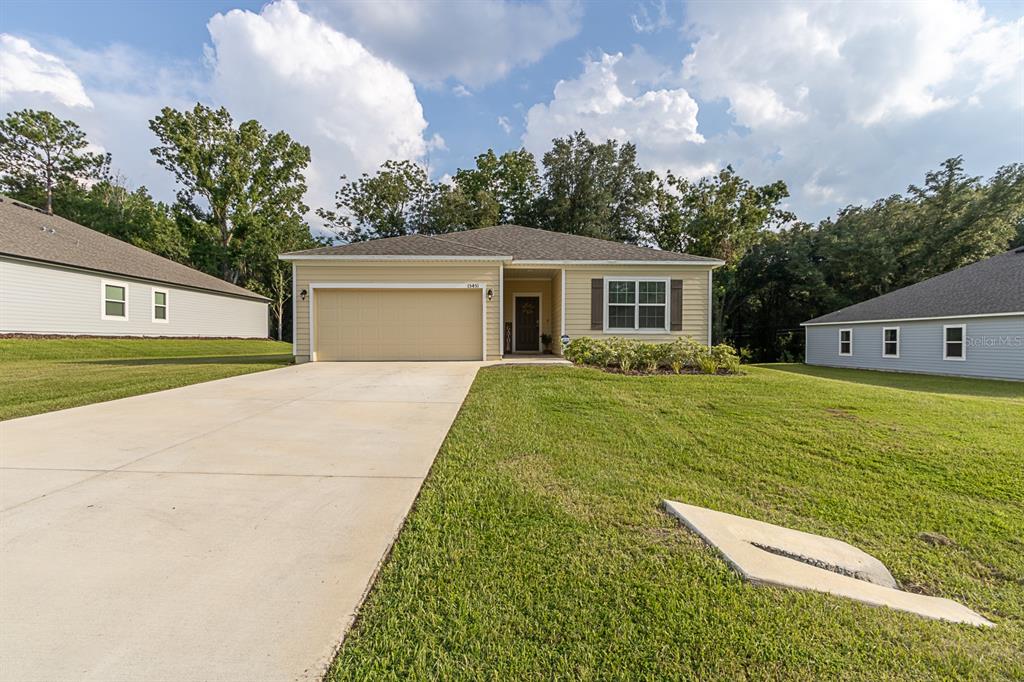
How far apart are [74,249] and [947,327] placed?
29.3 meters

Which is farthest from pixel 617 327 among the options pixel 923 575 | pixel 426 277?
pixel 923 575

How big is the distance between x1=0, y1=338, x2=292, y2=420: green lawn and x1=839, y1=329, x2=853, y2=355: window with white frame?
1995 cm

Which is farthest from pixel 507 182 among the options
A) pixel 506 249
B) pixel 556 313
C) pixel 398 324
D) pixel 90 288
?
pixel 90 288

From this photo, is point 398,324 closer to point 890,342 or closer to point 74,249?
point 74,249

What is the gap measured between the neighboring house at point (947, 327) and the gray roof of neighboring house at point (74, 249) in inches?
1073

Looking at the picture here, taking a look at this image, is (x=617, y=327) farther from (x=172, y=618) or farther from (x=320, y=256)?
(x=172, y=618)

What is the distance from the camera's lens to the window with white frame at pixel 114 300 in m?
14.5

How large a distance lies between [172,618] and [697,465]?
11.1ft

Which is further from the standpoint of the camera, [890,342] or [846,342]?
[846,342]

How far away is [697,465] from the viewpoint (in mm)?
3396

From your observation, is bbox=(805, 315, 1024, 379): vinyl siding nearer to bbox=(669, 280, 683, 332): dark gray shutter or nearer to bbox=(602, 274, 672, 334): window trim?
bbox=(669, 280, 683, 332): dark gray shutter

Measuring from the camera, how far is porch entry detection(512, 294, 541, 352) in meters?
13.4

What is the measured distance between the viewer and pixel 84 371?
8.48 m

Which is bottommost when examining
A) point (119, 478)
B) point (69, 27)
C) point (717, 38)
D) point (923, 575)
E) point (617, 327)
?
point (923, 575)
